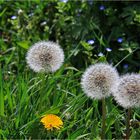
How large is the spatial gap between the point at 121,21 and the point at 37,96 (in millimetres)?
1416

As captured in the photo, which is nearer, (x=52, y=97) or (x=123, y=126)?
(x=123, y=126)

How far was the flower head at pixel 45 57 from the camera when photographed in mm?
3025

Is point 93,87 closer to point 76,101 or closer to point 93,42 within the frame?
point 76,101

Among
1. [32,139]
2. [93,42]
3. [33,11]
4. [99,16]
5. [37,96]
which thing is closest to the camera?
[32,139]

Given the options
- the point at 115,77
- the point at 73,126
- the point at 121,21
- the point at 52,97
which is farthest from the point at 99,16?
the point at 115,77

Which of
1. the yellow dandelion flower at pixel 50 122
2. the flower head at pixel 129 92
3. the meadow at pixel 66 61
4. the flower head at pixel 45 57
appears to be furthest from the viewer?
the flower head at pixel 45 57

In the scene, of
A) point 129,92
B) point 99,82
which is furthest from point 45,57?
point 129,92

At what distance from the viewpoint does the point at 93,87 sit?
2562 millimetres

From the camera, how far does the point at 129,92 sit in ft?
7.98

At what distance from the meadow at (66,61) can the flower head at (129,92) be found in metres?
0.17

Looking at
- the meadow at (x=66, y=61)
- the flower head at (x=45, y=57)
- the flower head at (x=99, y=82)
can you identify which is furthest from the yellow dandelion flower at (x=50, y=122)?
the flower head at (x=45, y=57)

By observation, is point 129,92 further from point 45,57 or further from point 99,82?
point 45,57

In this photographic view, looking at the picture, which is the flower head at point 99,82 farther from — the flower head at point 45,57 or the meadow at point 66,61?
the flower head at point 45,57

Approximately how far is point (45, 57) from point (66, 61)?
32.1 inches
